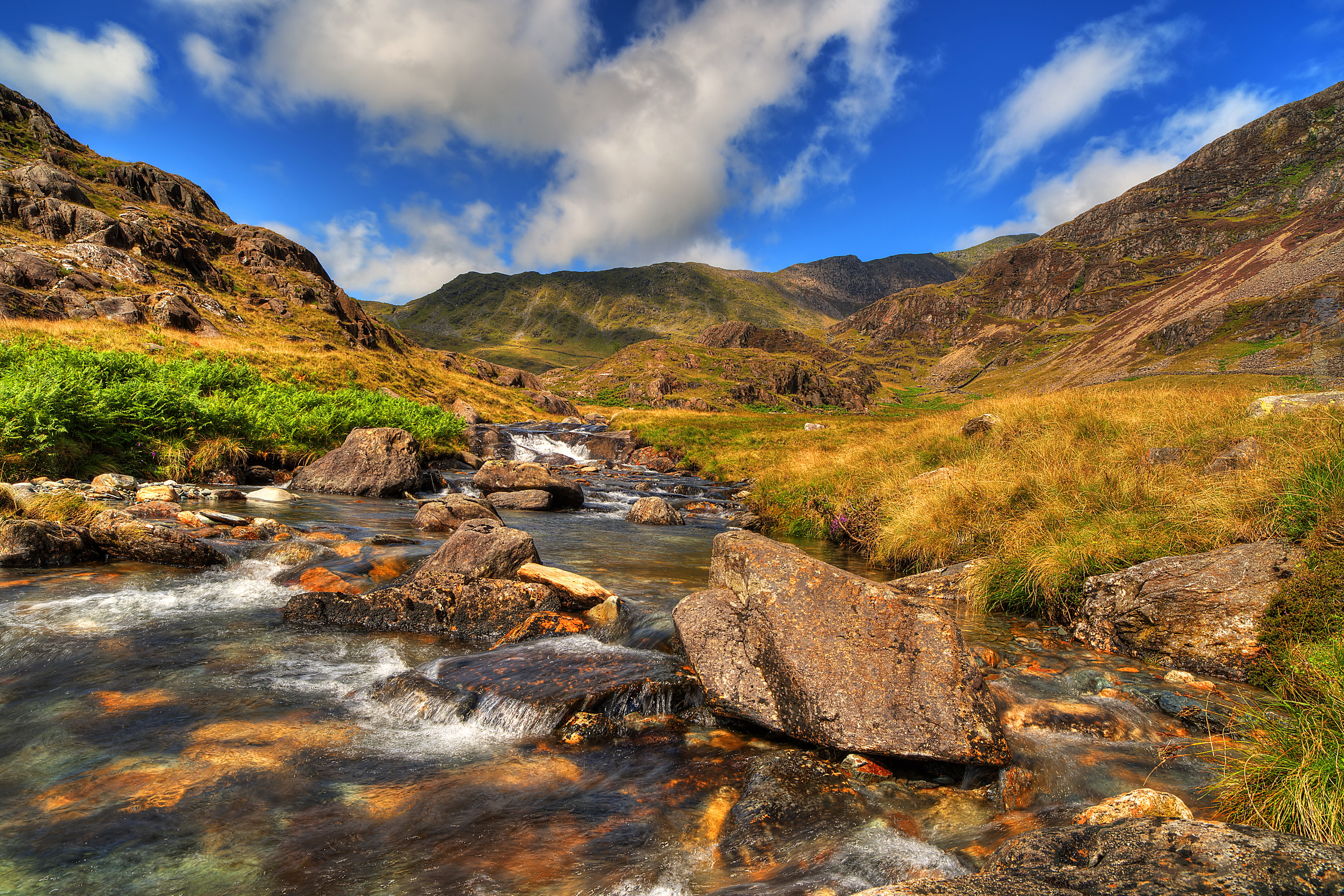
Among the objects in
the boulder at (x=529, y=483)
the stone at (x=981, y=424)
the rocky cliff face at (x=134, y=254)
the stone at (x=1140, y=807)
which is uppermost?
the rocky cliff face at (x=134, y=254)

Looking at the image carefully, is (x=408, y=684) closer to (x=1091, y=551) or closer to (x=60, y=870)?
(x=60, y=870)

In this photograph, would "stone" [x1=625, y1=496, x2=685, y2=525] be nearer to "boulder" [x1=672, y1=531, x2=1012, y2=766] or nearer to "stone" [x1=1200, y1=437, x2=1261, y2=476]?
"boulder" [x1=672, y1=531, x2=1012, y2=766]

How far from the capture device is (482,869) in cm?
395

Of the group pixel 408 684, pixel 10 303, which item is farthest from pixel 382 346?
pixel 408 684

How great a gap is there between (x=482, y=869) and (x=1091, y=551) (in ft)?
31.2

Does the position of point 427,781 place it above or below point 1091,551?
below

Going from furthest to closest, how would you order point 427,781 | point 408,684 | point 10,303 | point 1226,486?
point 10,303, point 1226,486, point 408,684, point 427,781

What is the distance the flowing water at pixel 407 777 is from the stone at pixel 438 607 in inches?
12.4

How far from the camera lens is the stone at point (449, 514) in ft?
47.3

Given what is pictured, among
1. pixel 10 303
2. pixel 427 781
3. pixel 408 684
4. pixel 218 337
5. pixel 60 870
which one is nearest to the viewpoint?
pixel 60 870

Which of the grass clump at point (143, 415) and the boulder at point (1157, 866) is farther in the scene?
the grass clump at point (143, 415)

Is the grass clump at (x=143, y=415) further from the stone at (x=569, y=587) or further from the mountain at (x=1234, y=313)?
the mountain at (x=1234, y=313)

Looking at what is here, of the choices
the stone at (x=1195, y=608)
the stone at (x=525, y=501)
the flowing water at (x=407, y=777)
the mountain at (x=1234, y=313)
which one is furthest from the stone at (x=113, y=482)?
the mountain at (x=1234, y=313)

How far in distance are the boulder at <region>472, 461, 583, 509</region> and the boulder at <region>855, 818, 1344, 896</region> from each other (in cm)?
1942
